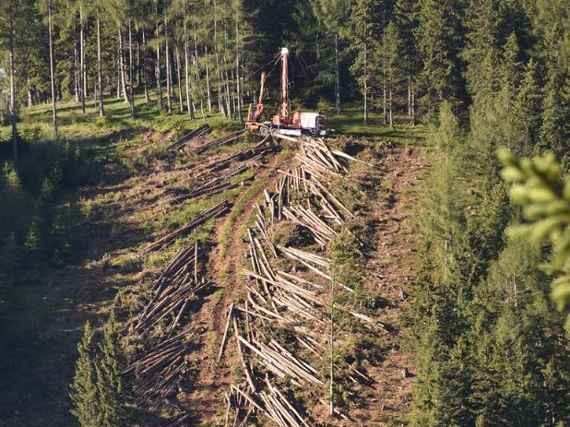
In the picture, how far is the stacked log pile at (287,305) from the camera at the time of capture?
36.9 meters

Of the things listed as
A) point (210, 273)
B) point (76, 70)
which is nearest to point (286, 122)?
point (210, 273)

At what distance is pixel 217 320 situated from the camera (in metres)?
42.0

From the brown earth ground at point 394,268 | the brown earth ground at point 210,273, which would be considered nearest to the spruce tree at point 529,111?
the brown earth ground at point 394,268

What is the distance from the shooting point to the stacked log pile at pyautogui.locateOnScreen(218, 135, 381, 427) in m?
36.9

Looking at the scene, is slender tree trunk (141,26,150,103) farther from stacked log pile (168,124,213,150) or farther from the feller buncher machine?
the feller buncher machine

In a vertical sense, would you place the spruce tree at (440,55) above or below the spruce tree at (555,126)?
above

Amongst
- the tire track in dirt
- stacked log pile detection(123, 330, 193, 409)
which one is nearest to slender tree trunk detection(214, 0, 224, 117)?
the tire track in dirt

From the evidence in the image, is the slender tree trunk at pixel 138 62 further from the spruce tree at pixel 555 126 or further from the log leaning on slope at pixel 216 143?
the spruce tree at pixel 555 126

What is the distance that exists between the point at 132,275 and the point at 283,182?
1116 cm

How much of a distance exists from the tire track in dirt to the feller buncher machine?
4.96m

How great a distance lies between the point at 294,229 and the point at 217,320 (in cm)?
727

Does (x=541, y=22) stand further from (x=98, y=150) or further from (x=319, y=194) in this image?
(x=98, y=150)

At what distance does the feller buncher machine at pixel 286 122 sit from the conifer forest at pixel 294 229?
0.70ft

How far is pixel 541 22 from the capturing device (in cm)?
6216
